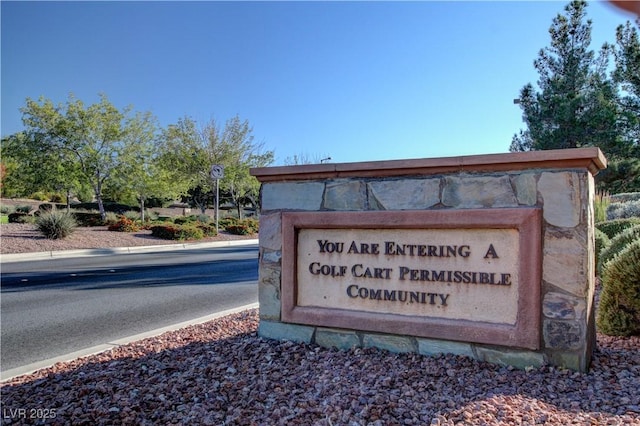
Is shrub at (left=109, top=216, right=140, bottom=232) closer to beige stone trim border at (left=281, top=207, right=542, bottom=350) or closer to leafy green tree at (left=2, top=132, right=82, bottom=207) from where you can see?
leafy green tree at (left=2, top=132, right=82, bottom=207)

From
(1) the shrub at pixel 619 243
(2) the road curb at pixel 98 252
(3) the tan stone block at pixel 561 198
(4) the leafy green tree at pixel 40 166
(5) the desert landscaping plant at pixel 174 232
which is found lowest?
(2) the road curb at pixel 98 252

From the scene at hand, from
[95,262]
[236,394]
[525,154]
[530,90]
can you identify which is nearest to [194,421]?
[236,394]

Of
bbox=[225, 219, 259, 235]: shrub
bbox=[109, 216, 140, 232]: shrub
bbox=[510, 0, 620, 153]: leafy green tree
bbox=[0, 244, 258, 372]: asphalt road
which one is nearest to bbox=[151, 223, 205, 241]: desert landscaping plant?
bbox=[109, 216, 140, 232]: shrub

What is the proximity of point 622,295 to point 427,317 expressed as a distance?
1.79 meters

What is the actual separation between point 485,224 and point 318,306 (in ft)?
5.16

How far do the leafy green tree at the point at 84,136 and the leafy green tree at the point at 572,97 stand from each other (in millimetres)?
19584

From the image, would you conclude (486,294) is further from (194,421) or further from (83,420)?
(83,420)

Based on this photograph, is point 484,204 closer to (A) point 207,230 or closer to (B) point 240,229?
(A) point 207,230

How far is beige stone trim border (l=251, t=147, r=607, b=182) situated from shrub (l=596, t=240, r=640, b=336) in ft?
2.84

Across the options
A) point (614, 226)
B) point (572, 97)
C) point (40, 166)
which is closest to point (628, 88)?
point (572, 97)

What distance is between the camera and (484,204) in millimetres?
3531

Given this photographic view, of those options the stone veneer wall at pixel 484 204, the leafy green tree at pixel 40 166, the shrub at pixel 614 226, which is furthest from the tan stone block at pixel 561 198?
the leafy green tree at pixel 40 166

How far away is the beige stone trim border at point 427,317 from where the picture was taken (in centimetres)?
334

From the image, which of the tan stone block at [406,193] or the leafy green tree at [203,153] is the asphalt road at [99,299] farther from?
the leafy green tree at [203,153]
